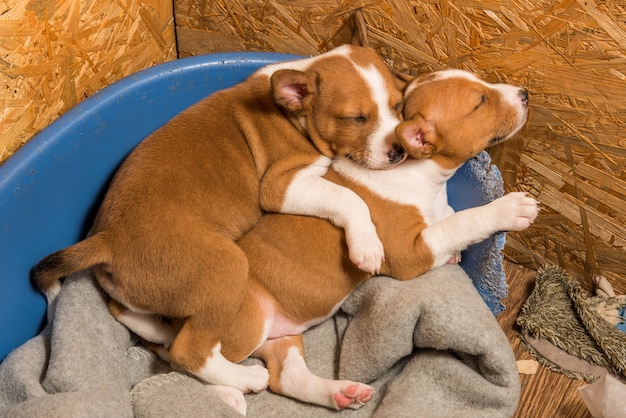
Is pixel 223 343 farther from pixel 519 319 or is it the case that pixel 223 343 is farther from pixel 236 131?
pixel 519 319

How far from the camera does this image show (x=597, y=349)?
3.05 meters

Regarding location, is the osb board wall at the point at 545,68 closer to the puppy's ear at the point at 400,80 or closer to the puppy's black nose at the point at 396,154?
the puppy's ear at the point at 400,80

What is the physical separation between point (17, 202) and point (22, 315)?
444mm

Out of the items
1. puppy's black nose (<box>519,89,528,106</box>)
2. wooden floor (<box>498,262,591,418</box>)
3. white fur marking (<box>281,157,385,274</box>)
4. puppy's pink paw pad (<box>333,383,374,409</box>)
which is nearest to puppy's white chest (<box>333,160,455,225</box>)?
white fur marking (<box>281,157,385,274</box>)

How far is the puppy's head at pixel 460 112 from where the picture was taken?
8.59 ft

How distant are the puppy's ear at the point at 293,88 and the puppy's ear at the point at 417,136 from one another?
38 centimetres

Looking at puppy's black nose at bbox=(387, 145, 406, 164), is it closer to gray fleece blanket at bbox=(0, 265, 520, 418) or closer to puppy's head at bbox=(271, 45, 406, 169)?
puppy's head at bbox=(271, 45, 406, 169)

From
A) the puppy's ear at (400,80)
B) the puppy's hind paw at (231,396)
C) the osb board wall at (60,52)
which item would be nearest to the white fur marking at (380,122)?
the puppy's ear at (400,80)

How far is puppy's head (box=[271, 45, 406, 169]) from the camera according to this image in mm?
2639

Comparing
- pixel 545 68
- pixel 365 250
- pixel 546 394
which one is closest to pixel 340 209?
pixel 365 250

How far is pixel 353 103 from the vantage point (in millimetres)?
2639

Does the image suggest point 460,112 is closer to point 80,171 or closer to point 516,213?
point 516,213

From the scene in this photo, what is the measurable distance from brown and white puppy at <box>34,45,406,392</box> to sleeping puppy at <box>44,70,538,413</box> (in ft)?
0.21

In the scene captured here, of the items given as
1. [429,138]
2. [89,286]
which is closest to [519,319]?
Result: [429,138]
